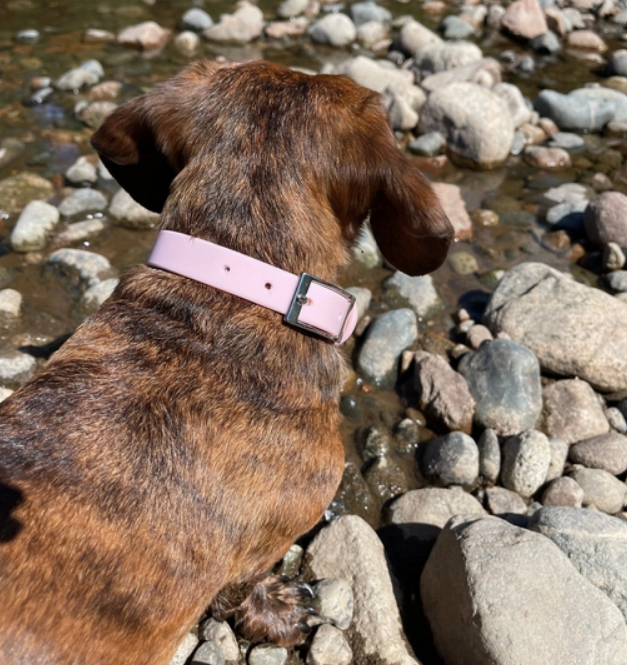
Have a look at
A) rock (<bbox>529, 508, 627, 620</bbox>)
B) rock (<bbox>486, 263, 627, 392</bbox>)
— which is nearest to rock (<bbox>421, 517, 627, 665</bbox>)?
rock (<bbox>529, 508, 627, 620</bbox>)

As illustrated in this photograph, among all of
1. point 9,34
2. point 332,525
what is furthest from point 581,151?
point 9,34

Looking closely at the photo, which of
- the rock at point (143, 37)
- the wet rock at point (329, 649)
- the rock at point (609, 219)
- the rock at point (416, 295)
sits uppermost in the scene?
the rock at point (609, 219)

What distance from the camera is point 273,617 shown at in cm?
334

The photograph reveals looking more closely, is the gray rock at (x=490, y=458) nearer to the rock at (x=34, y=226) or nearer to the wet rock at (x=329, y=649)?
the wet rock at (x=329, y=649)

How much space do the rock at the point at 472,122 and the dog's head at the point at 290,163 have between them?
13.7ft

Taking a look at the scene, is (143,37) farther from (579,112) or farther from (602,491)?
(602,491)

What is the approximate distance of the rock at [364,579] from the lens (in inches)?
128

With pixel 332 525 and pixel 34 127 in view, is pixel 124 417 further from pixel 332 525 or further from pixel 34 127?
pixel 34 127

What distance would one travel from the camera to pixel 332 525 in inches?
142

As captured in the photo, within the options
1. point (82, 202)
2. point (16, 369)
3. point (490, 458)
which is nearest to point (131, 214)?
point (82, 202)

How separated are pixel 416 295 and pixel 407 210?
2.54m

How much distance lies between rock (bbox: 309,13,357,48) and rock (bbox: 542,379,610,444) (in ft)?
20.9

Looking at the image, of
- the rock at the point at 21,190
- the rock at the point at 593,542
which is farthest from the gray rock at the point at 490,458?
the rock at the point at 21,190

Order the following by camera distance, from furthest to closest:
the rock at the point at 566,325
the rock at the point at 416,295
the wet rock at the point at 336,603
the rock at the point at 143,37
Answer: the rock at the point at 143,37 → the rock at the point at 416,295 → the rock at the point at 566,325 → the wet rock at the point at 336,603
